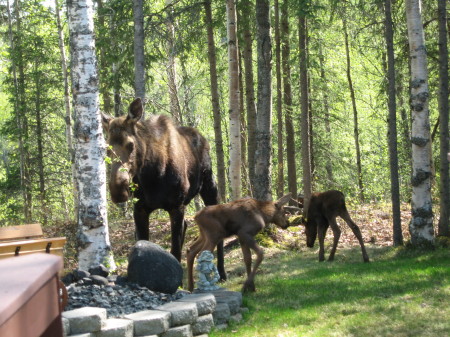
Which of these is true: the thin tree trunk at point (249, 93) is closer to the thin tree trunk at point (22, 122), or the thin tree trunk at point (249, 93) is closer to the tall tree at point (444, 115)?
the tall tree at point (444, 115)

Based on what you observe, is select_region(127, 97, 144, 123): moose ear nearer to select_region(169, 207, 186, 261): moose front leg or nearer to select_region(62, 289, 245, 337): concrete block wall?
select_region(169, 207, 186, 261): moose front leg

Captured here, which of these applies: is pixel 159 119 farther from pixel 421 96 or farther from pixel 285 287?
pixel 421 96

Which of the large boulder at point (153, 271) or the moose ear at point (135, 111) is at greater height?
the moose ear at point (135, 111)

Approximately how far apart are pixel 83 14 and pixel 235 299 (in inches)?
181

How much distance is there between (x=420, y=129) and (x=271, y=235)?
4.71m

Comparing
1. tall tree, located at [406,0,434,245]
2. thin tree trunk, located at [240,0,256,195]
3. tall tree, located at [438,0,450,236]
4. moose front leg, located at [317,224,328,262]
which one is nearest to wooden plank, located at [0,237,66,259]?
moose front leg, located at [317,224,328,262]

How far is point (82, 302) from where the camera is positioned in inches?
303

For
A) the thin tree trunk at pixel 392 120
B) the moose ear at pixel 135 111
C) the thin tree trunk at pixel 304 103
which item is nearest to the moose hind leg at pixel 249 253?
the moose ear at pixel 135 111

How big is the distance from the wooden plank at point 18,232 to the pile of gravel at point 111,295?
878mm

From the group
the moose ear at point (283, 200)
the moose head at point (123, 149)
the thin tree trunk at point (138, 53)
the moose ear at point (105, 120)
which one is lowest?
the moose ear at point (283, 200)

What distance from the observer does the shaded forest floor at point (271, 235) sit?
15.0 metres

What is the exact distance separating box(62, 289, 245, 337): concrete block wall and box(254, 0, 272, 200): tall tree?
658 cm

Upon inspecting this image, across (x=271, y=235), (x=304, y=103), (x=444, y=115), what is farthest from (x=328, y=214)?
(x=304, y=103)

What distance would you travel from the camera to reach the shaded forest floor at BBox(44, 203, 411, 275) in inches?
590
